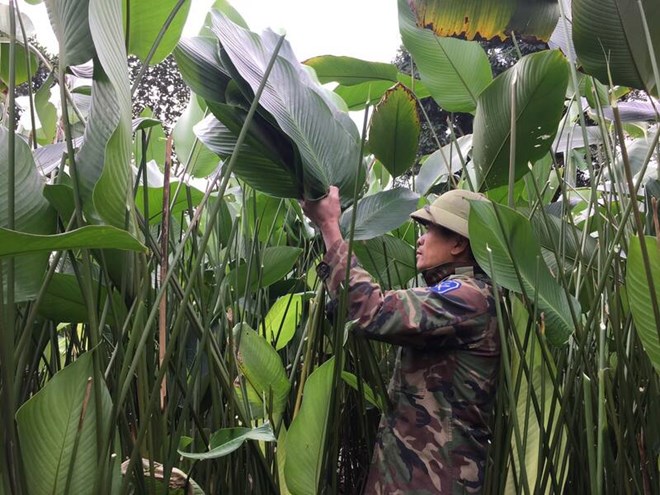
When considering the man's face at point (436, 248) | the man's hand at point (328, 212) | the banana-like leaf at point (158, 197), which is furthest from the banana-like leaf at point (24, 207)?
the man's face at point (436, 248)

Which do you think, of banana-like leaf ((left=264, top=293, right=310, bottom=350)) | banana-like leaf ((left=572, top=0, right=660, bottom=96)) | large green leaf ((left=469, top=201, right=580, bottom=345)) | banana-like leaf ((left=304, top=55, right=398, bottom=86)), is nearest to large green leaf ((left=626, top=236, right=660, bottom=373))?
large green leaf ((left=469, top=201, right=580, bottom=345))

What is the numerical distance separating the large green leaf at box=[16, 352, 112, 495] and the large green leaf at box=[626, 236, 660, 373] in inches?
16.4

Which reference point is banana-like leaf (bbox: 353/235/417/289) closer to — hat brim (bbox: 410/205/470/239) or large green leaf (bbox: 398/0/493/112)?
hat brim (bbox: 410/205/470/239)

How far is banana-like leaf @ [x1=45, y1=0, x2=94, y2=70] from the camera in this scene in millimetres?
504

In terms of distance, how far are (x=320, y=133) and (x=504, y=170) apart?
0.94 ft

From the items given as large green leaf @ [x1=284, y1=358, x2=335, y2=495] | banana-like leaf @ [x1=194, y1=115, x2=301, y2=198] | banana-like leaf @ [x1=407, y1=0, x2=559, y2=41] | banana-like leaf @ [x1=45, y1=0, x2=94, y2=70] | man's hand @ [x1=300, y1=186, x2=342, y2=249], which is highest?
banana-like leaf @ [x1=407, y1=0, x2=559, y2=41]

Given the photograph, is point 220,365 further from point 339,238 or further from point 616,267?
point 616,267

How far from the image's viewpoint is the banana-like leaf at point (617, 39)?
0.65 meters

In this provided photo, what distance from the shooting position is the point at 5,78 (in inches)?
36.2

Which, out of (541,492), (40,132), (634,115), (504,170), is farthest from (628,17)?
(40,132)

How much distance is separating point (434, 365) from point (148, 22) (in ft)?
1.99

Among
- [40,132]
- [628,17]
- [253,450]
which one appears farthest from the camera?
[40,132]

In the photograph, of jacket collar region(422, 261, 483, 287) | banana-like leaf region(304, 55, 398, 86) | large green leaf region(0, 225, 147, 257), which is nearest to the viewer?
large green leaf region(0, 225, 147, 257)

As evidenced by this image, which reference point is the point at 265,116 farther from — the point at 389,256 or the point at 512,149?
the point at 389,256
